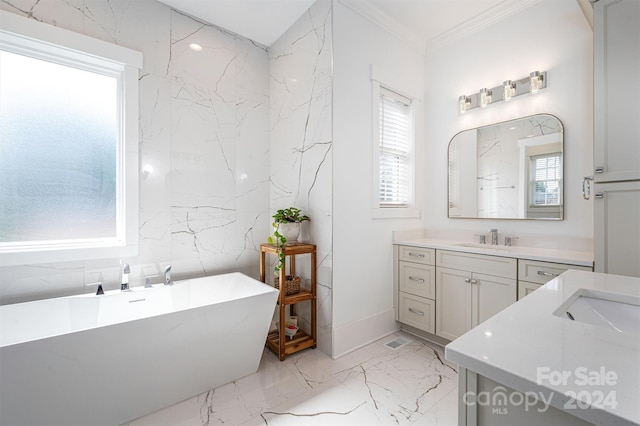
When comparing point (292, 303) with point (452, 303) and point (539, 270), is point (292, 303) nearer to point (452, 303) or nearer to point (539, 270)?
point (452, 303)

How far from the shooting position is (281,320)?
2.33m

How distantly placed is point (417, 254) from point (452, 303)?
0.50 m

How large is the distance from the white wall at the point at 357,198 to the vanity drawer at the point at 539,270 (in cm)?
109

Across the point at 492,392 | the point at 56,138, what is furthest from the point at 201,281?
the point at 492,392

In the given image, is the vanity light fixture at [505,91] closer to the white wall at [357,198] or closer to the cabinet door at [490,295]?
the white wall at [357,198]

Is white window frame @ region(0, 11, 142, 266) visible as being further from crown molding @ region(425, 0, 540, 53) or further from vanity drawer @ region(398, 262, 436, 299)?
crown molding @ region(425, 0, 540, 53)

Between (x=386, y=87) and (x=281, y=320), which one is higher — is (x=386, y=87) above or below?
above

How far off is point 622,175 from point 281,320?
7.83ft

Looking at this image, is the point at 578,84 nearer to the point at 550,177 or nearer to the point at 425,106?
the point at 550,177

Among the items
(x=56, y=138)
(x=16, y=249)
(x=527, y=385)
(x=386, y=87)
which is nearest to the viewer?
(x=527, y=385)

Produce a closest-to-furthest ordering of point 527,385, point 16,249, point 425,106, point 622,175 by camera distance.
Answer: point 527,385 → point 622,175 → point 16,249 → point 425,106

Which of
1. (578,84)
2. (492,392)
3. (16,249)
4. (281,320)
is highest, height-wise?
(578,84)

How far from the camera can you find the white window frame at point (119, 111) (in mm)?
1898

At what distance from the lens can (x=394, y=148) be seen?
9.59 feet
